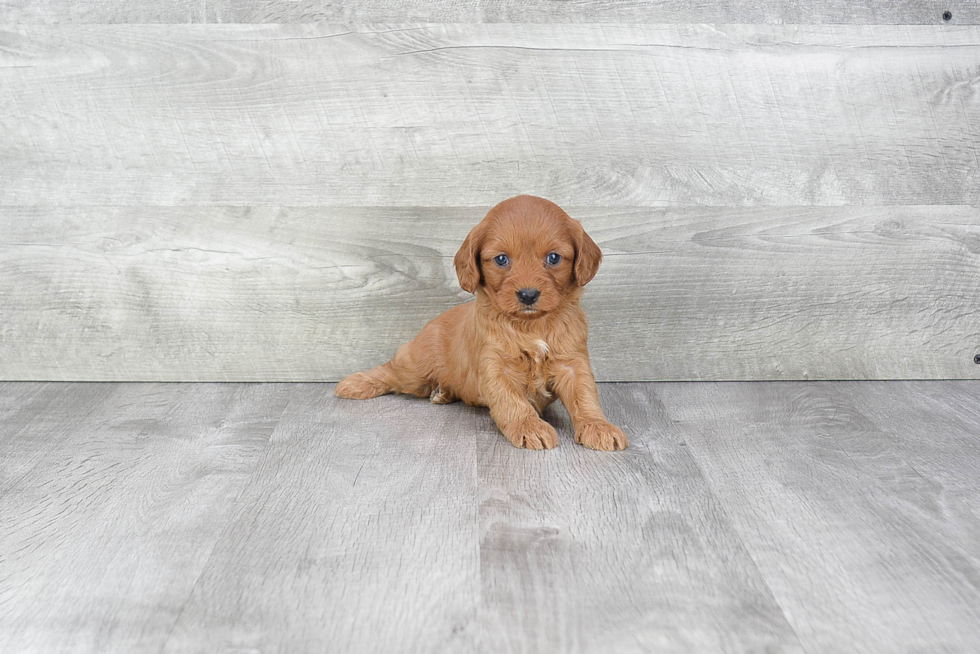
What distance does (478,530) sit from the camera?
1251 mm

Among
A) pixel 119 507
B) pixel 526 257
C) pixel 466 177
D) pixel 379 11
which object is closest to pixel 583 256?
pixel 526 257

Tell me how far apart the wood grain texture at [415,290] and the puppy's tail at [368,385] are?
0.47ft


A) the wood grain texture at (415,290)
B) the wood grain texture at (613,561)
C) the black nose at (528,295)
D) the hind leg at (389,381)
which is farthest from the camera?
the wood grain texture at (415,290)

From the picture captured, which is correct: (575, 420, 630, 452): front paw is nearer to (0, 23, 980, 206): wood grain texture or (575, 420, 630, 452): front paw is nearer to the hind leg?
the hind leg

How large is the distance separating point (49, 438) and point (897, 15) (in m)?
2.00

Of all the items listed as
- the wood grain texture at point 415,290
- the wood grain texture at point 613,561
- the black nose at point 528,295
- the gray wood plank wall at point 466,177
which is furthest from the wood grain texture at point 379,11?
the wood grain texture at point 613,561

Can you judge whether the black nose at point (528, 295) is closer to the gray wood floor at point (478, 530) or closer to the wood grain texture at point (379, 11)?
the gray wood floor at point (478, 530)

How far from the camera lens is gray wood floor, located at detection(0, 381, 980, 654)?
1012mm

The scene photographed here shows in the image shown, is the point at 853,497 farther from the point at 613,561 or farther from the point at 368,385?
the point at 368,385

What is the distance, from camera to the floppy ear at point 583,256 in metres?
1.60

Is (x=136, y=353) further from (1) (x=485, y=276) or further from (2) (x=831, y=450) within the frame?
(2) (x=831, y=450)

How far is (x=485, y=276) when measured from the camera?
5.32 ft

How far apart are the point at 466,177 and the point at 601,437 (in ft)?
2.36

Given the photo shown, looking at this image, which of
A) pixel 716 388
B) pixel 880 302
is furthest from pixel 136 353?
pixel 880 302
